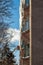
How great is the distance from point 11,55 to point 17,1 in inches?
36.8

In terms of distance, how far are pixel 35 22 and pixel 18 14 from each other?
326mm

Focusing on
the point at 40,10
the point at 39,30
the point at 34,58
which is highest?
the point at 40,10

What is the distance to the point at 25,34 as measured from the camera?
5242 millimetres

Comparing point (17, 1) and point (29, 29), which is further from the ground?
point (17, 1)

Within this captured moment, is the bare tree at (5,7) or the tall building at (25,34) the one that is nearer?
the tall building at (25,34)

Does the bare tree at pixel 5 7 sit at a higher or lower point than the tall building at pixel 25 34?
higher

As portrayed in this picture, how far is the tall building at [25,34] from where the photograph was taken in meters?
5.20

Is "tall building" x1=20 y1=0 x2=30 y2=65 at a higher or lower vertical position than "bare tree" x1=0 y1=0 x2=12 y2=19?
lower

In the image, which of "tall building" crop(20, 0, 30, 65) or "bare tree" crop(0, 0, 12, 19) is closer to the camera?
"tall building" crop(20, 0, 30, 65)

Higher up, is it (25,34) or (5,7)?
(5,7)

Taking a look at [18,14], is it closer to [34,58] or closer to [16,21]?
[16,21]

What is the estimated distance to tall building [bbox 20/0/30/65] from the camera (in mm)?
5203

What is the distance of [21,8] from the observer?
5.29 m

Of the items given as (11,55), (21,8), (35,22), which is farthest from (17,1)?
(11,55)
